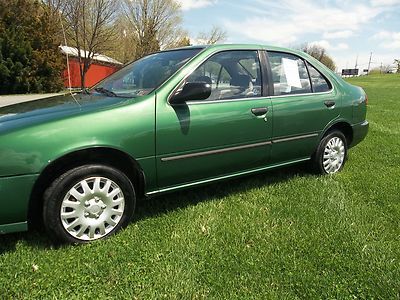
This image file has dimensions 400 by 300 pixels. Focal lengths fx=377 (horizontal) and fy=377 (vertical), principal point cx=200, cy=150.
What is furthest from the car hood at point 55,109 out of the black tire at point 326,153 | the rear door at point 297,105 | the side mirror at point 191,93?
the black tire at point 326,153

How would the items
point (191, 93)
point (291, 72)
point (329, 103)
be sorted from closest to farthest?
point (191, 93) → point (291, 72) → point (329, 103)

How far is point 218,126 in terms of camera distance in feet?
11.3

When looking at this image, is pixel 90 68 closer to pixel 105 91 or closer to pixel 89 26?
pixel 89 26

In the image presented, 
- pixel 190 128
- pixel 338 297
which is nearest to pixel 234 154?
pixel 190 128

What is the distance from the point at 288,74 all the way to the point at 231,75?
81cm

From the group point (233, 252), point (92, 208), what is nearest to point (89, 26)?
point (92, 208)

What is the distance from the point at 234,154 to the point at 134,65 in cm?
149

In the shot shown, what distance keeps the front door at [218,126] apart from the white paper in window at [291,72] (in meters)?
0.44

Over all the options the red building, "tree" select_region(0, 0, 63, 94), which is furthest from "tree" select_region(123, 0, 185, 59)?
"tree" select_region(0, 0, 63, 94)

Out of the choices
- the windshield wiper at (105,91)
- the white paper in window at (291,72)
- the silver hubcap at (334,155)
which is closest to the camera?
the windshield wiper at (105,91)

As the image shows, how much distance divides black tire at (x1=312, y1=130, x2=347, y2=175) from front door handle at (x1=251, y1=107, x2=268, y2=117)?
1.10 m

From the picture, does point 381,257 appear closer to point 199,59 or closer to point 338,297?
point 338,297

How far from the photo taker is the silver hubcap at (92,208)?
2852 millimetres

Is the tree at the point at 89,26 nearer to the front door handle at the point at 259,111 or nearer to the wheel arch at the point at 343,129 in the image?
the wheel arch at the point at 343,129
